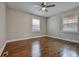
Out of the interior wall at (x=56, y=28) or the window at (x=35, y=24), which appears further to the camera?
the interior wall at (x=56, y=28)

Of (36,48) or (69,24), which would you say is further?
(36,48)

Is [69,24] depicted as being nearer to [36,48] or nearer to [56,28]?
[56,28]

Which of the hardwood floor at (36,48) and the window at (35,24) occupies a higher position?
the window at (35,24)

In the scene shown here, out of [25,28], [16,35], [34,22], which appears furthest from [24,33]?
[34,22]

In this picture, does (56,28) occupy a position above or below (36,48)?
above

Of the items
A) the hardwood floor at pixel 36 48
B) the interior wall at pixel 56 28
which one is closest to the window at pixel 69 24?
the interior wall at pixel 56 28

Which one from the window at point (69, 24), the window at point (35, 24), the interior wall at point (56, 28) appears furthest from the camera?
the window at point (69, 24)

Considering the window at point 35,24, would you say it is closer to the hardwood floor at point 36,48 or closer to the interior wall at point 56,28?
the interior wall at point 56,28

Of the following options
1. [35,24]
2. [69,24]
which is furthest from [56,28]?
[35,24]

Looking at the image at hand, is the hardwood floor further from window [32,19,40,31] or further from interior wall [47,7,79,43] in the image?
window [32,19,40,31]

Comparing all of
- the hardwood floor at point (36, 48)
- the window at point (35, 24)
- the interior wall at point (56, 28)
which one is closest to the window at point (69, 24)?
the interior wall at point (56, 28)

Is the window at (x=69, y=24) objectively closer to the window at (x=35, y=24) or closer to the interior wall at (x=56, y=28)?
the interior wall at (x=56, y=28)

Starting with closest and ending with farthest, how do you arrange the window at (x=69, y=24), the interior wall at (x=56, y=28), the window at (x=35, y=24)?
the window at (x=35, y=24) → the interior wall at (x=56, y=28) → the window at (x=69, y=24)

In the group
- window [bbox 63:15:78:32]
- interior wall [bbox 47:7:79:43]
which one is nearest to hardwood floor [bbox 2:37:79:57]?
interior wall [bbox 47:7:79:43]
